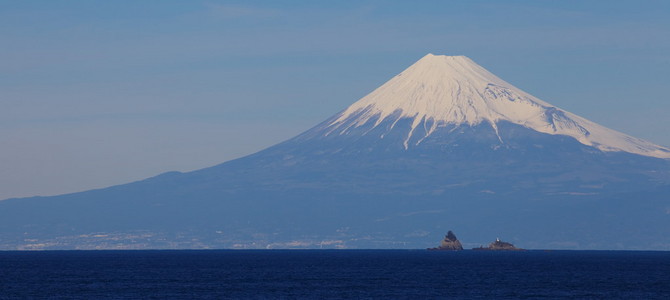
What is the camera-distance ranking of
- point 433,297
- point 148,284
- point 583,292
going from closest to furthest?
point 433,297 → point 583,292 → point 148,284

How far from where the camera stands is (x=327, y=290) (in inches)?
4929

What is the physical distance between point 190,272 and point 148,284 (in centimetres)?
3369

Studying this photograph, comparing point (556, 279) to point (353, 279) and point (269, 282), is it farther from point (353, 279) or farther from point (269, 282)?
point (269, 282)

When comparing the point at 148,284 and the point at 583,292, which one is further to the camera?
the point at 148,284

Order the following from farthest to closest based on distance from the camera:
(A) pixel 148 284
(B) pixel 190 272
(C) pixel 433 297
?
(B) pixel 190 272, (A) pixel 148 284, (C) pixel 433 297

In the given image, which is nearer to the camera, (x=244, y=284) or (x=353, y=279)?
(x=244, y=284)

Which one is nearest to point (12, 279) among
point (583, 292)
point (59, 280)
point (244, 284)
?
point (59, 280)

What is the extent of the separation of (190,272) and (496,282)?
47.6 metres

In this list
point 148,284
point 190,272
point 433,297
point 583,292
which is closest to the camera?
point 433,297

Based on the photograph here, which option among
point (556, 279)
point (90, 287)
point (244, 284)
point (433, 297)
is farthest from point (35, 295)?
point (556, 279)

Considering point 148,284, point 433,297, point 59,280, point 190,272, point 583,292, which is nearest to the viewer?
point 433,297

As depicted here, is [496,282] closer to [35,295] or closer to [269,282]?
[269,282]

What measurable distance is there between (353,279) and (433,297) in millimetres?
33233

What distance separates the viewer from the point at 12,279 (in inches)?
5787
